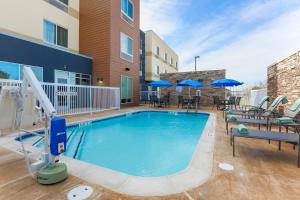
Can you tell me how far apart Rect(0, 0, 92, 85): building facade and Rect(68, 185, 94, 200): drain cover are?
7.92 m

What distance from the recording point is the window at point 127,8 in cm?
1330

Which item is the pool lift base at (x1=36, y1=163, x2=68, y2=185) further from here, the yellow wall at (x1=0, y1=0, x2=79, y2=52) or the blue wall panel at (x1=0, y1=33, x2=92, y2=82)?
the yellow wall at (x1=0, y1=0, x2=79, y2=52)

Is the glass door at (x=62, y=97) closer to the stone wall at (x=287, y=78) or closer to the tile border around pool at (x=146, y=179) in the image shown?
the tile border around pool at (x=146, y=179)

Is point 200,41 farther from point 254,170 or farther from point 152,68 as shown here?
point 254,170

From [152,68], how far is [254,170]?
22.3 meters

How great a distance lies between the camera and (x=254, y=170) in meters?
2.74

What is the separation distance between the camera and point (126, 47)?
13.9 meters

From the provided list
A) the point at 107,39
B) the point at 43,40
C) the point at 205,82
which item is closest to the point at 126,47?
the point at 107,39

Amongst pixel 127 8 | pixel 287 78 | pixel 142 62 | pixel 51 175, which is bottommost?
pixel 51 175

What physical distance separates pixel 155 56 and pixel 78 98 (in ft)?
58.3

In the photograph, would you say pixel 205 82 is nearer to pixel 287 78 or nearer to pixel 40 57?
pixel 287 78

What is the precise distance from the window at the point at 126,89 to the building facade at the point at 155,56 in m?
10.2

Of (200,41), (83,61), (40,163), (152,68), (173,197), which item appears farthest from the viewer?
(152,68)

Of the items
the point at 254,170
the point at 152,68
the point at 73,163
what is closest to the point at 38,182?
the point at 73,163
